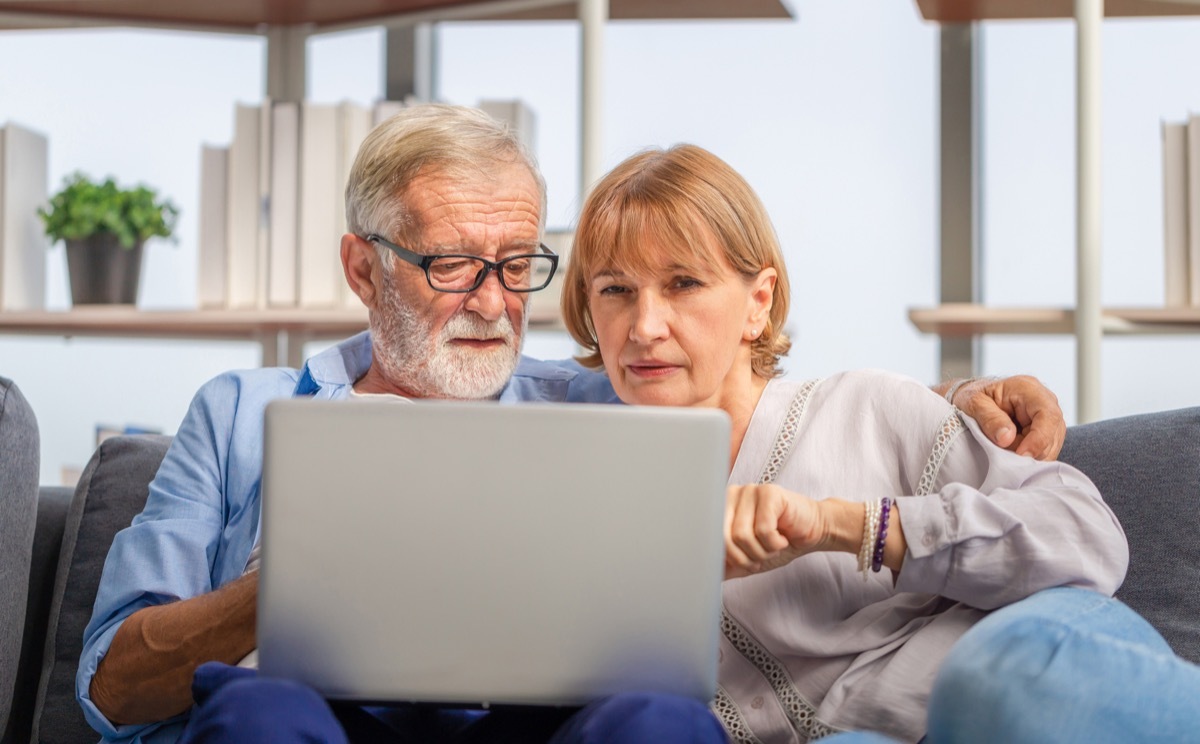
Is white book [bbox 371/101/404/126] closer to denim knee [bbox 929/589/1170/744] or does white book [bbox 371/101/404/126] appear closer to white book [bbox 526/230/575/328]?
white book [bbox 526/230/575/328]

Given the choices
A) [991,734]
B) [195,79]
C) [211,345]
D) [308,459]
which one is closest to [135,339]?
[211,345]

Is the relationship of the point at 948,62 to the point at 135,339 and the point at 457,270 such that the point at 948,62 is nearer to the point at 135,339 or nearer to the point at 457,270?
the point at 457,270

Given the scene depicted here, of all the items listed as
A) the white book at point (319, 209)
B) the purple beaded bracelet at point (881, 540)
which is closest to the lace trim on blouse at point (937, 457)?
the purple beaded bracelet at point (881, 540)

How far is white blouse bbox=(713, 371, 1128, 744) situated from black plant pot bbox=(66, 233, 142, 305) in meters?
1.57

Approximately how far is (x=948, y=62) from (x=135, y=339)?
195 cm

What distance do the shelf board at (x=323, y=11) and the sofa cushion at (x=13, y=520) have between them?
1205 millimetres

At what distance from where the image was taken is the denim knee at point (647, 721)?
0.96 m

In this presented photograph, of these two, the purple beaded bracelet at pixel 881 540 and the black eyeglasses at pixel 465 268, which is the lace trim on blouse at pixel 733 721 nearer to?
the purple beaded bracelet at pixel 881 540

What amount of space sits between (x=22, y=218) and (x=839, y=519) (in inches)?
79.0

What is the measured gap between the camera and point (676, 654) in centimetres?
100

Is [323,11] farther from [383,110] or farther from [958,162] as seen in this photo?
[958,162]

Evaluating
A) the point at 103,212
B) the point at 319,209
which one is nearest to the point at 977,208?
the point at 319,209

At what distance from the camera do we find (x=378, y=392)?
5.69 ft

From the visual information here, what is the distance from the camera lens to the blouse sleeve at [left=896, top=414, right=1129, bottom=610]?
1201 mm
